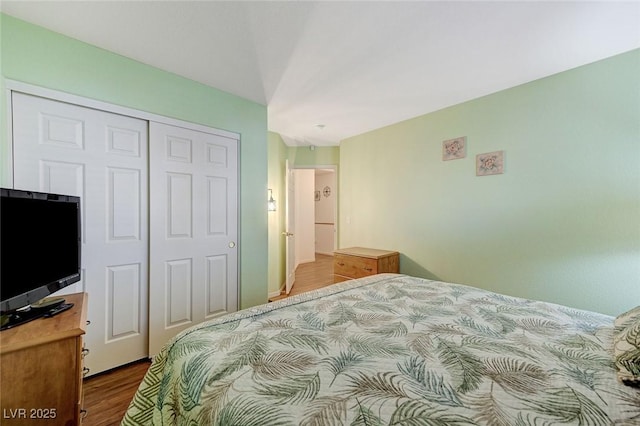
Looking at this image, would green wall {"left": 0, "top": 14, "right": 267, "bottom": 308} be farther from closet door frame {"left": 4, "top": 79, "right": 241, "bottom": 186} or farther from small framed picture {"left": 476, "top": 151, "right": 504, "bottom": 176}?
small framed picture {"left": 476, "top": 151, "right": 504, "bottom": 176}

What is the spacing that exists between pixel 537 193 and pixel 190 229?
315cm

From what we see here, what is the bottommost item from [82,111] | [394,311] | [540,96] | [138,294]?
[138,294]

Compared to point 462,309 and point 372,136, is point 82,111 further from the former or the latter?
point 372,136

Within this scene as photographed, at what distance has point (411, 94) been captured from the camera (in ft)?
8.55

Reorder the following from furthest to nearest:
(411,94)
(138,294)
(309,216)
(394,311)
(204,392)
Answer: (309,216)
(411,94)
(138,294)
(394,311)
(204,392)

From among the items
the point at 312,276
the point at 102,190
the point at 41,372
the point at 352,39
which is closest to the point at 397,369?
the point at 41,372

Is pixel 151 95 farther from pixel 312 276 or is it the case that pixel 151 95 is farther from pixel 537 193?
pixel 312 276

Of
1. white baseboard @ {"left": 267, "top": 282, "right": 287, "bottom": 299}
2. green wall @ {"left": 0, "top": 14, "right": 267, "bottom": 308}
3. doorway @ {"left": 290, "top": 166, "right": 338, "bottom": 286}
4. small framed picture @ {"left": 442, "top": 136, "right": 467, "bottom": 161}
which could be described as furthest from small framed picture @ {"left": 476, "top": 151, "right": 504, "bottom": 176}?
white baseboard @ {"left": 267, "top": 282, "right": 287, "bottom": 299}

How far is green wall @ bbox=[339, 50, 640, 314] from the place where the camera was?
1953mm

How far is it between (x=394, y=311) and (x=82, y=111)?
8.04ft

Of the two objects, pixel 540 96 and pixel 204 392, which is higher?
pixel 540 96

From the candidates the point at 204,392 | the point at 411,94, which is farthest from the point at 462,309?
the point at 411,94

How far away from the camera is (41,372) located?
102 cm

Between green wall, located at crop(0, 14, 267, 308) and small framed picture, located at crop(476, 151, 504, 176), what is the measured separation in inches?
89.6
